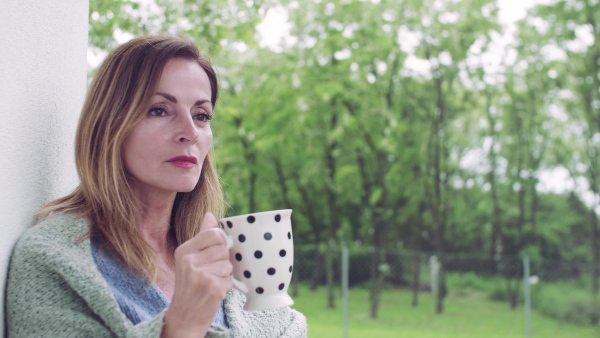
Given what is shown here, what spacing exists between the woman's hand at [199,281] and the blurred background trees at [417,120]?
1088 centimetres

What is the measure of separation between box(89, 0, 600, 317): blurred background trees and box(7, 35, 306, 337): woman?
10.5 m

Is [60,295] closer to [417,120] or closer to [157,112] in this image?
[157,112]

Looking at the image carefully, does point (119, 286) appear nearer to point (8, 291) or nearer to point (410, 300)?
point (8, 291)

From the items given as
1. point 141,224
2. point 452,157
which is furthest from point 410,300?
point 141,224

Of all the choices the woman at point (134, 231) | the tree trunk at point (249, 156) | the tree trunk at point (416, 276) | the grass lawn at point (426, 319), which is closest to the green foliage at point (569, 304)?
the grass lawn at point (426, 319)

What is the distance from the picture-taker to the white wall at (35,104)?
1.17 meters

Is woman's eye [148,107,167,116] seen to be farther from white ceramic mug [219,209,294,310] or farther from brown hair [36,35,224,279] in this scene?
white ceramic mug [219,209,294,310]

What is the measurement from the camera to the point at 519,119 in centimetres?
1959

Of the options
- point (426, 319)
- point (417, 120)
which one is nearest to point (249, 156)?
point (417, 120)

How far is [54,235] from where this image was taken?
1236 millimetres

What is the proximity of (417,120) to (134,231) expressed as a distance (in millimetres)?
18101

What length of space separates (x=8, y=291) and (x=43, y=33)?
1.81 feet

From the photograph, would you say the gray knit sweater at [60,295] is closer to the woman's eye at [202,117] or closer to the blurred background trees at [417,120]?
the woman's eye at [202,117]

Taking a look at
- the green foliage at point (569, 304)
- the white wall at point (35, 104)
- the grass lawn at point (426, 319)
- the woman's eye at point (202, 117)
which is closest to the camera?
the white wall at point (35, 104)
